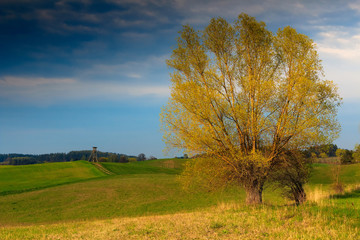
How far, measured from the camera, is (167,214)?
24.4m

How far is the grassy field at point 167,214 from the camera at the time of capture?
41.0 ft

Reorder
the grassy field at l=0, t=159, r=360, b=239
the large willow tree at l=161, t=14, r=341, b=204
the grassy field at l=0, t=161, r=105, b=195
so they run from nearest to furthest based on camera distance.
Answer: the grassy field at l=0, t=159, r=360, b=239
the large willow tree at l=161, t=14, r=341, b=204
the grassy field at l=0, t=161, r=105, b=195

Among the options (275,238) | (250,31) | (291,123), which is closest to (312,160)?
(291,123)

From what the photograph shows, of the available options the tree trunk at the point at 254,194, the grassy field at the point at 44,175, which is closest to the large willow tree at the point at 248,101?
the tree trunk at the point at 254,194

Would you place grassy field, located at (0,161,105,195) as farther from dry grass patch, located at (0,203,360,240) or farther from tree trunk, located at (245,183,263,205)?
dry grass patch, located at (0,203,360,240)

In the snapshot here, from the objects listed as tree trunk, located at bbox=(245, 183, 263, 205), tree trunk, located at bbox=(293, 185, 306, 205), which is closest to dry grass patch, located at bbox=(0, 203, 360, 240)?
tree trunk, located at bbox=(245, 183, 263, 205)

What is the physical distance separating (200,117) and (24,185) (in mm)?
46996

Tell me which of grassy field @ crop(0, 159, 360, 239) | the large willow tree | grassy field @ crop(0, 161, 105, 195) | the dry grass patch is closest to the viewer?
the dry grass patch

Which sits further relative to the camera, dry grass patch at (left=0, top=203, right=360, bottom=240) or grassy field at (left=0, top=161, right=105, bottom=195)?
grassy field at (left=0, top=161, right=105, bottom=195)

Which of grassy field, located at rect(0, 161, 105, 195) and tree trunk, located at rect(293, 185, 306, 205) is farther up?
tree trunk, located at rect(293, 185, 306, 205)

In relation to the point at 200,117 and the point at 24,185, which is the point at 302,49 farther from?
the point at 24,185

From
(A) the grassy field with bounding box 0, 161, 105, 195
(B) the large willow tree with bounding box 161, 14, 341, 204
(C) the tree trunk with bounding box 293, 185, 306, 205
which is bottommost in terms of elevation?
(A) the grassy field with bounding box 0, 161, 105, 195

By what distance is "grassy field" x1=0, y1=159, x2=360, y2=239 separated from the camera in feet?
41.0

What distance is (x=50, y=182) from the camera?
2265 inches
